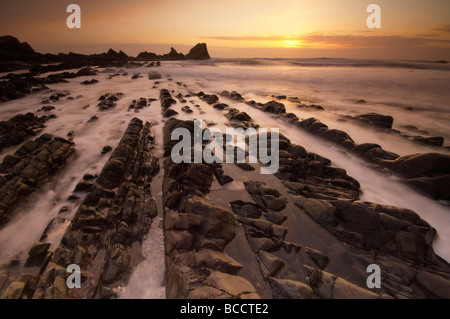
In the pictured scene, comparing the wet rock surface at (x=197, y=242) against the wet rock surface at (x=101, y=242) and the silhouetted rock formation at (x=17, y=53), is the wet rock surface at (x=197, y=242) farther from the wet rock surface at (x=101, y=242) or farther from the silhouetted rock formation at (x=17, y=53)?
the silhouetted rock formation at (x=17, y=53)

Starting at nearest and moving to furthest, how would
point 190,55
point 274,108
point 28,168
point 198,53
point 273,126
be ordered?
point 28,168
point 273,126
point 274,108
point 198,53
point 190,55

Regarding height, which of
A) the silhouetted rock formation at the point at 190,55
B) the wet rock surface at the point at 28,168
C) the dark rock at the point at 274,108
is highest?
the silhouetted rock formation at the point at 190,55

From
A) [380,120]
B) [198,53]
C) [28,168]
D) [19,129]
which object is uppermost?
[198,53]

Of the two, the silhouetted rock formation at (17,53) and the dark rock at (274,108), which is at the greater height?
the silhouetted rock formation at (17,53)

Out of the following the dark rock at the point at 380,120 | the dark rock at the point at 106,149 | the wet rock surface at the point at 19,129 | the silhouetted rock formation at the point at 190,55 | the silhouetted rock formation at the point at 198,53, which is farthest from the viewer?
the silhouetted rock formation at the point at 198,53

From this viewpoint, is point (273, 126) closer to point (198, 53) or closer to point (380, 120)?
point (380, 120)

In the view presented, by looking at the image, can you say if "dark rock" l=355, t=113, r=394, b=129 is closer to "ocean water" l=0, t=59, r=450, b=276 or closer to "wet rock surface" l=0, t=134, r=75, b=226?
"ocean water" l=0, t=59, r=450, b=276

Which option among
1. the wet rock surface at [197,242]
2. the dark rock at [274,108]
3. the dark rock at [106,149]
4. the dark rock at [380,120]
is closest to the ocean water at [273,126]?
the dark rock at [106,149]

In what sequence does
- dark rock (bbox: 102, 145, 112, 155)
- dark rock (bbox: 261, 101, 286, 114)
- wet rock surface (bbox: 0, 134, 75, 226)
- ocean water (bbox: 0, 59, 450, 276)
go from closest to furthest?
ocean water (bbox: 0, 59, 450, 276) < wet rock surface (bbox: 0, 134, 75, 226) < dark rock (bbox: 102, 145, 112, 155) < dark rock (bbox: 261, 101, 286, 114)

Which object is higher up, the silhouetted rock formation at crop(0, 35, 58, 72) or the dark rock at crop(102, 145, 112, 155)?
the silhouetted rock formation at crop(0, 35, 58, 72)

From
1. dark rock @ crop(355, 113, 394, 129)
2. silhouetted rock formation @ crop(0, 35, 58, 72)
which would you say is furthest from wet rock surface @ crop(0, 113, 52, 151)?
silhouetted rock formation @ crop(0, 35, 58, 72)

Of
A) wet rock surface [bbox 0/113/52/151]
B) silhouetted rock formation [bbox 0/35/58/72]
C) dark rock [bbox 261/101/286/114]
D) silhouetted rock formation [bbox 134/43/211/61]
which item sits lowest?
wet rock surface [bbox 0/113/52/151]

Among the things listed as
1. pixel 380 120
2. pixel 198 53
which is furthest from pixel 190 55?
pixel 380 120
